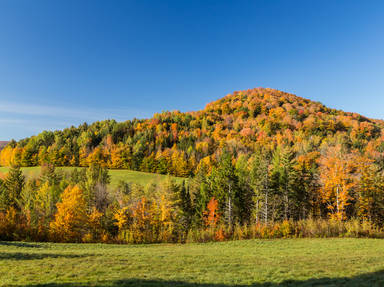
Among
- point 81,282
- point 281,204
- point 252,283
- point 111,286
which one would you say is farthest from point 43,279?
point 281,204

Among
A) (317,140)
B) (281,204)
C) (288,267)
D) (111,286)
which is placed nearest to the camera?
(111,286)

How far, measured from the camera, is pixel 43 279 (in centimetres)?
932

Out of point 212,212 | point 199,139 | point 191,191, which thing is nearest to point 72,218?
point 191,191

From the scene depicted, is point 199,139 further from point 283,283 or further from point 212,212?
point 283,283

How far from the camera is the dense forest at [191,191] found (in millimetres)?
35750

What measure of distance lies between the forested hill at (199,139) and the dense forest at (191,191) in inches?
27.9

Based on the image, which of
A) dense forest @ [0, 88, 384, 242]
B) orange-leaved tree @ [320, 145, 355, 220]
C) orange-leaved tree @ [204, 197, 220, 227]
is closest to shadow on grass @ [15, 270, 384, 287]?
dense forest @ [0, 88, 384, 242]

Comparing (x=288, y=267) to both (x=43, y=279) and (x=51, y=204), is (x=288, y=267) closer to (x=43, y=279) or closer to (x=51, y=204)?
(x=43, y=279)

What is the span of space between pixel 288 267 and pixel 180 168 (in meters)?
80.7

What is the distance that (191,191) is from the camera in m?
52.6

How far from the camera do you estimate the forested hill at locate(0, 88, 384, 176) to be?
310 feet

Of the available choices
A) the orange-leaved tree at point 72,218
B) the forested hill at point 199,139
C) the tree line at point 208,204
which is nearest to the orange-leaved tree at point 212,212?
the tree line at point 208,204

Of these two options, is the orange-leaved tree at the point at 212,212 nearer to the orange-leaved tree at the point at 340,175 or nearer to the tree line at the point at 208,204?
the tree line at the point at 208,204

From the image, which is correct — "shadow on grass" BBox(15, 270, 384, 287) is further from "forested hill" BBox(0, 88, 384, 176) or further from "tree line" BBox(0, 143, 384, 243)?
"forested hill" BBox(0, 88, 384, 176)
